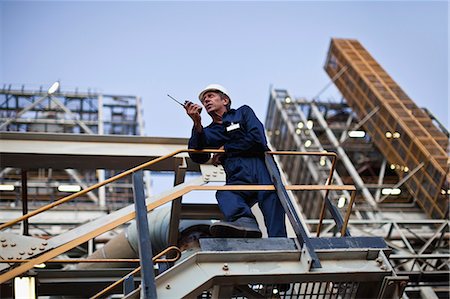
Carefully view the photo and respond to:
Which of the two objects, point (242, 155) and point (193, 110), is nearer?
point (193, 110)

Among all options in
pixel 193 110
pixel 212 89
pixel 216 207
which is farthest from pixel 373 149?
pixel 193 110

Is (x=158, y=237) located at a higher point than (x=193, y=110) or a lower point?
lower

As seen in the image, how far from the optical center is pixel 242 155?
6.11 meters

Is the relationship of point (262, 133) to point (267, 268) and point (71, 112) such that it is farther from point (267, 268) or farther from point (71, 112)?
point (71, 112)

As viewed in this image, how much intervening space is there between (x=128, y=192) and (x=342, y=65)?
16.5 meters

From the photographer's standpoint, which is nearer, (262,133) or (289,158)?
(262,133)

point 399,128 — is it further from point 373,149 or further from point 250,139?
point 250,139

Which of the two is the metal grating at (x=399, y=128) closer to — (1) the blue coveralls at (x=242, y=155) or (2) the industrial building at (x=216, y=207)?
(2) the industrial building at (x=216, y=207)

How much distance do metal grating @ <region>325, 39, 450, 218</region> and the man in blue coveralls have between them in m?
19.2

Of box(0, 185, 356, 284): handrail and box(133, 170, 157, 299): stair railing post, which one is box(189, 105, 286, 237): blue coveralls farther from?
box(133, 170, 157, 299): stair railing post

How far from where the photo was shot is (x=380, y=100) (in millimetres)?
28578

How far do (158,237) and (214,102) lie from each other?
2913 mm

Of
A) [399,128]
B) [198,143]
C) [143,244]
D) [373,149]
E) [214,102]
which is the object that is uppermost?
[214,102]

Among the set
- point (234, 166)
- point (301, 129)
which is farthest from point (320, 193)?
point (234, 166)
